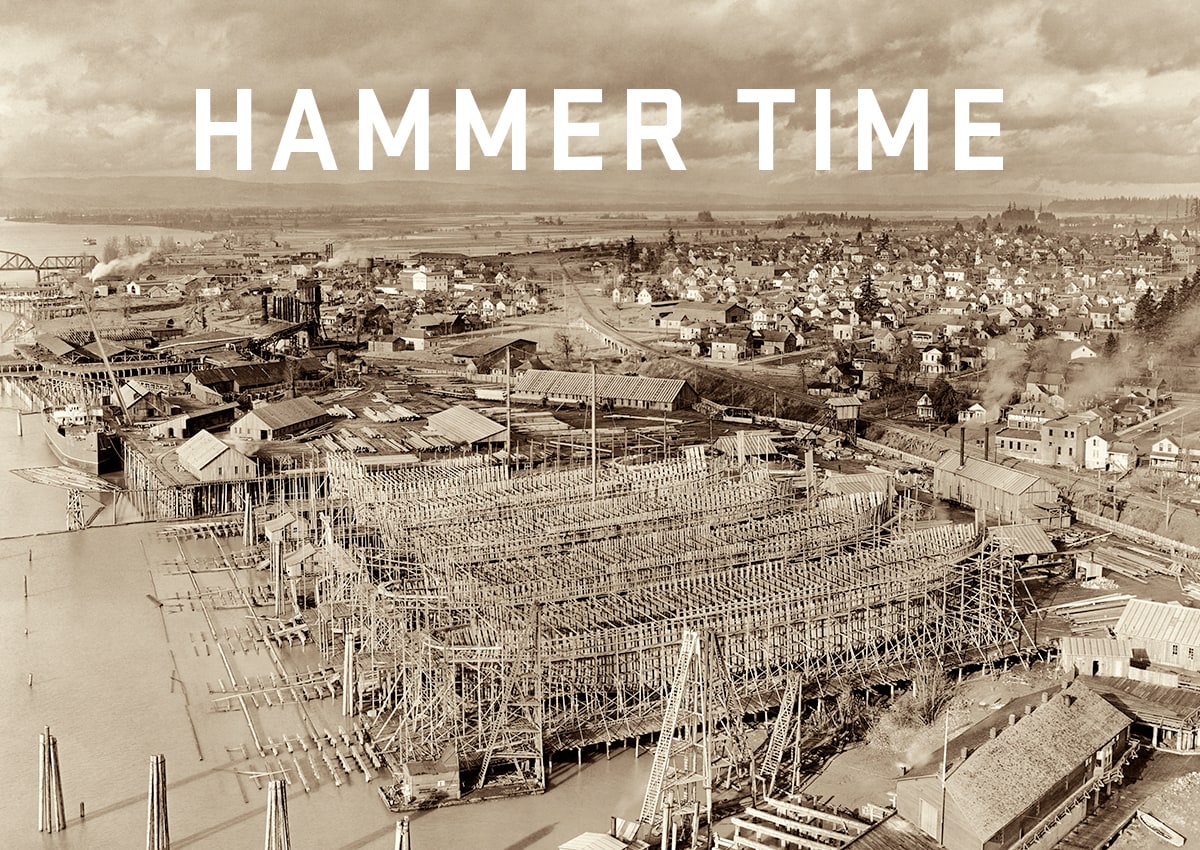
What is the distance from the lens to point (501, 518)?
41.8 ft

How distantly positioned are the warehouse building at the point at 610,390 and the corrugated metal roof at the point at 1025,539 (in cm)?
988

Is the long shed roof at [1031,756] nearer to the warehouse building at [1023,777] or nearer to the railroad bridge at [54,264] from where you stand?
the warehouse building at [1023,777]

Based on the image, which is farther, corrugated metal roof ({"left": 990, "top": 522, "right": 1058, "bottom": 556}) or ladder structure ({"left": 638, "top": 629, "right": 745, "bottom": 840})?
corrugated metal roof ({"left": 990, "top": 522, "right": 1058, "bottom": 556})

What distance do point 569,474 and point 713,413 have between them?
25.2 ft

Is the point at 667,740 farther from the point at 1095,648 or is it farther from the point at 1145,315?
the point at 1145,315

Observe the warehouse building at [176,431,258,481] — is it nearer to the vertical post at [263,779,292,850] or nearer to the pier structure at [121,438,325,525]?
the pier structure at [121,438,325,525]

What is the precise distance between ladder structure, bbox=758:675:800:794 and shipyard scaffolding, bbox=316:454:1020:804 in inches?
1.8

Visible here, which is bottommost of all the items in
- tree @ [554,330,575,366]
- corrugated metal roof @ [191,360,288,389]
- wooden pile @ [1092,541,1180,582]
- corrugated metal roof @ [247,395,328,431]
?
wooden pile @ [1092,541,1180,582]

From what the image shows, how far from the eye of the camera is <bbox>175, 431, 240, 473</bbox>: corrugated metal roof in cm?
1658

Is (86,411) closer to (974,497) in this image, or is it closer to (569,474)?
(569,474)

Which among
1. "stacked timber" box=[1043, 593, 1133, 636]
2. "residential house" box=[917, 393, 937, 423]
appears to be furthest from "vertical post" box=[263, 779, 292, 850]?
"residential house" box=[917, 393, 937, 423]

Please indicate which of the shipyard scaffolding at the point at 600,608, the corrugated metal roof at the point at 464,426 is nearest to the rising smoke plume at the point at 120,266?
the corrugated metal roof at the point at 464,426

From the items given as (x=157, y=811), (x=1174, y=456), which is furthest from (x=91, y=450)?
(x=1174, y=456)

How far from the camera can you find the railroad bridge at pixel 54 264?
4430cm
